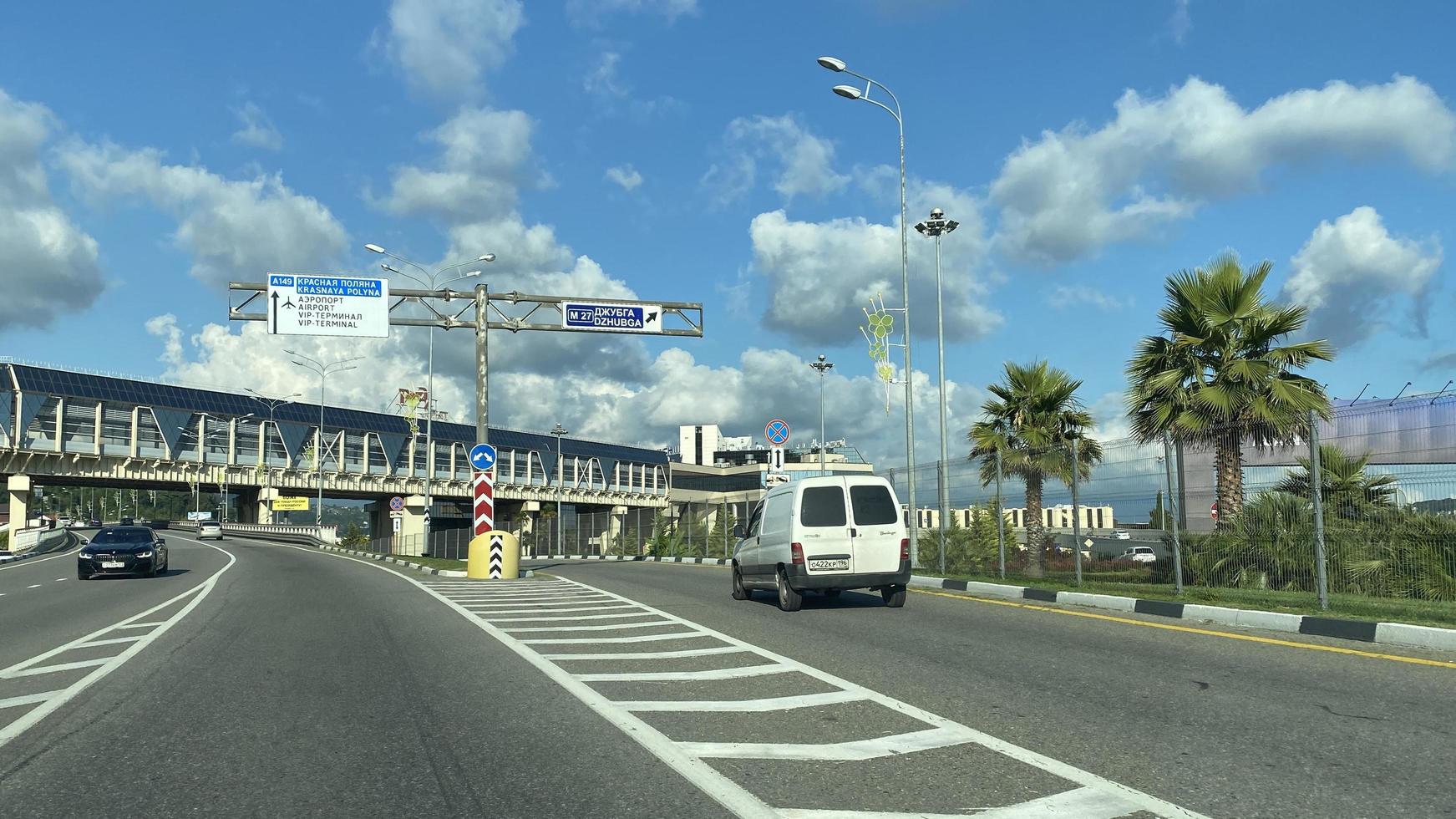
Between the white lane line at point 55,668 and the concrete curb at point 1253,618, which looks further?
the concrete curb at point 1253,618

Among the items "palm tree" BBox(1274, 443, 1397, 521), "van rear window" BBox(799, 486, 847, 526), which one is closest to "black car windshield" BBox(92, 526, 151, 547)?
"van rear window" BBox(799, 486, 847, 526)

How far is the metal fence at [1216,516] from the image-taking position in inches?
522

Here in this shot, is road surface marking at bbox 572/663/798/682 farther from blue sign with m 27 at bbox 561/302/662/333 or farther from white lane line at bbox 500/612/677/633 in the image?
blue sign with m 27 at bbox 561/302/662/333

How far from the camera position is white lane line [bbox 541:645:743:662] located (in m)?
9.74

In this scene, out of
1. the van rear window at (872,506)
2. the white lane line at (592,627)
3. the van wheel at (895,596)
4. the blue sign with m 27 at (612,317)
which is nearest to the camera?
the white lane line at (592,627)

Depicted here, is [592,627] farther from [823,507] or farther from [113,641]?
[113,641]

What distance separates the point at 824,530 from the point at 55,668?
29.9 feet

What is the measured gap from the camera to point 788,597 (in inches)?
571

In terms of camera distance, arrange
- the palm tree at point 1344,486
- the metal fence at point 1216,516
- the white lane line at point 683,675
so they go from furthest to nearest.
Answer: the palm tree at point 1344,486, the metal fence at point 1216,516, the white lane line at point 683,675

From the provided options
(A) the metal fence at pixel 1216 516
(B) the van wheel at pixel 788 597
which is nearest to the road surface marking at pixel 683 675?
(B) the van wheel at pixel 788 597

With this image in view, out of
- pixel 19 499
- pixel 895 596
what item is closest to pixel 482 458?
pixel 895 596

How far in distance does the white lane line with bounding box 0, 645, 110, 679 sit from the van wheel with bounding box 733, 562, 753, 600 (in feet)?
31.4

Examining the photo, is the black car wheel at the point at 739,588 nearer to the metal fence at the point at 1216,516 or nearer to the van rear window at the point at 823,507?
the van rear window at the point at 823,507

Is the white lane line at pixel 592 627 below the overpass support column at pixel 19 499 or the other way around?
below
